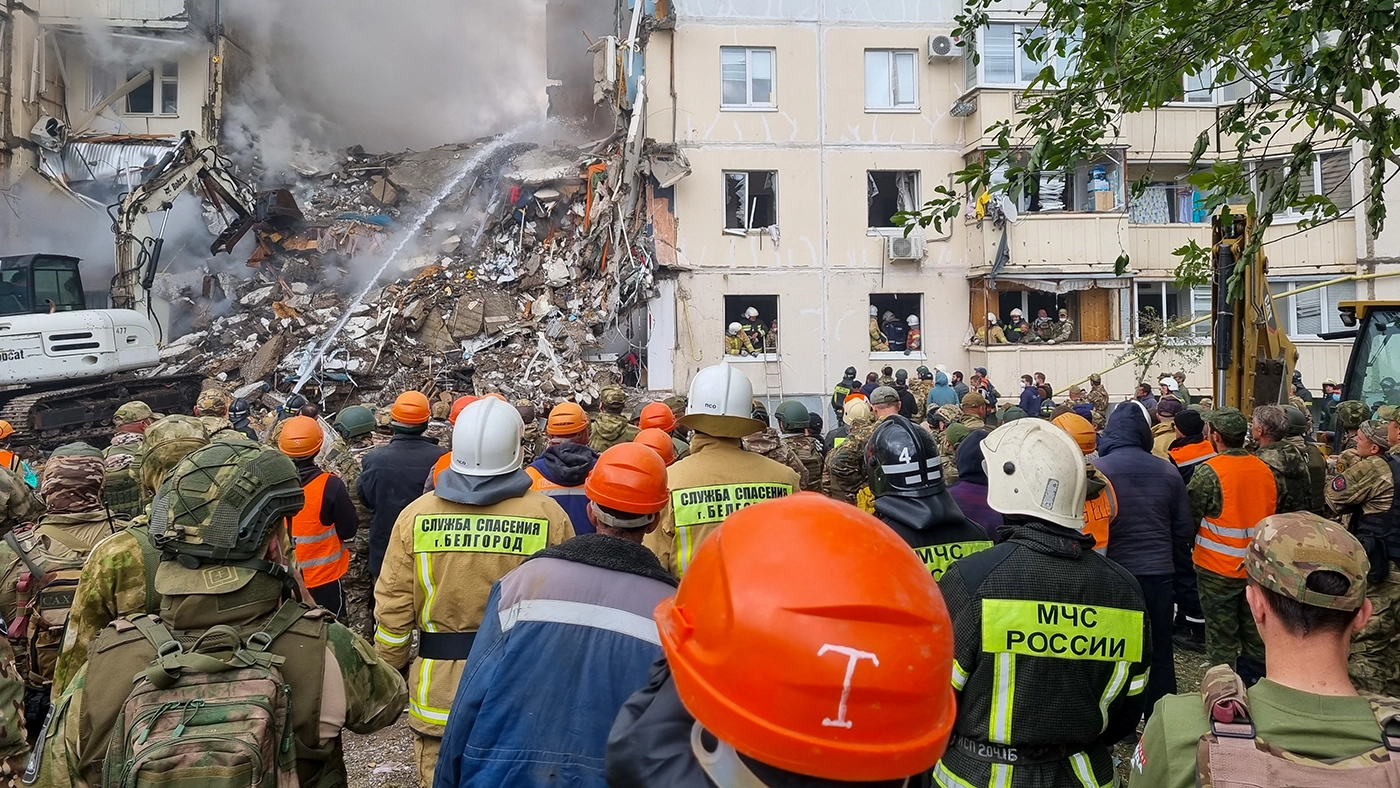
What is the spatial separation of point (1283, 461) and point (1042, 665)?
418cm

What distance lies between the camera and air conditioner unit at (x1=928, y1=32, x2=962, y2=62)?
64.6 ft

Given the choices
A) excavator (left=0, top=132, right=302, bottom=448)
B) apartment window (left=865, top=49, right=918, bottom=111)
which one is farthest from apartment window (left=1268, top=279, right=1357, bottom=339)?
excavator (left=0, top=132, right=302, bottom=448)

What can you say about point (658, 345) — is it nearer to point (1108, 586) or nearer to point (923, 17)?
point (923, 17)

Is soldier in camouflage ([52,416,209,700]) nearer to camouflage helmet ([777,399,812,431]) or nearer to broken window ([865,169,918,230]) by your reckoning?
camouflage helmet ([777,399,812,431])

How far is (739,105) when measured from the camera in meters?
20.0

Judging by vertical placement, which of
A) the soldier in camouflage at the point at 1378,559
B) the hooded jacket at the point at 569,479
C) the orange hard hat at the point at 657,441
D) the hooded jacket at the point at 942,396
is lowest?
the soldier in camouflage at the point at 1378,559

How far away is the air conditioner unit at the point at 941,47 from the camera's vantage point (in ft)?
64.6

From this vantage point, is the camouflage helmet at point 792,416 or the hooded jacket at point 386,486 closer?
the hooded jacket at point 386,486

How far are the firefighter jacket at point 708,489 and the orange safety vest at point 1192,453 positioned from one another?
13.0 feet

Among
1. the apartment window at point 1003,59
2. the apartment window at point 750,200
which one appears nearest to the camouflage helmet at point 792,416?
the apartment window at point 750,200

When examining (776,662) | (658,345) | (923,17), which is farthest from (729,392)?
(923,17)

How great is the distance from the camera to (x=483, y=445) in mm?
3494

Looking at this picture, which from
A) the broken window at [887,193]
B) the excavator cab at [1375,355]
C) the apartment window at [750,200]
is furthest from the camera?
the broken window at [887,193]

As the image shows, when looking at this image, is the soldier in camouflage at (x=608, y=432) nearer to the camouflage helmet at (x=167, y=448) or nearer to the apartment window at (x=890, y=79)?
the camouflage helmet at (x=167, y=448)
